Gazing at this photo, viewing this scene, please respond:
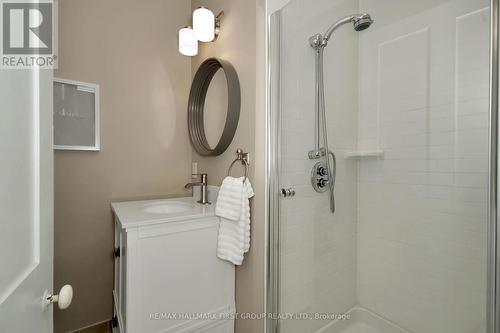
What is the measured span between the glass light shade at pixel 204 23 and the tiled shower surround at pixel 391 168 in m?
0.50

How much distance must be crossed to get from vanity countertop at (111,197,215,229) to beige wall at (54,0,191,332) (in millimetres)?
216

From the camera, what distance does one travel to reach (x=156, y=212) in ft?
4.71

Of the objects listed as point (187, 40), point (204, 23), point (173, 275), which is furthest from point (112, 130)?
point (173, 275)

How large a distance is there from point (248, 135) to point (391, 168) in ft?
2.93

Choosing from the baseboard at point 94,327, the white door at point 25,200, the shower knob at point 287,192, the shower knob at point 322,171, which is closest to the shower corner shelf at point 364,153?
the shower knob at point 322,171

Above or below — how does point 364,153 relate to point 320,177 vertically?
above

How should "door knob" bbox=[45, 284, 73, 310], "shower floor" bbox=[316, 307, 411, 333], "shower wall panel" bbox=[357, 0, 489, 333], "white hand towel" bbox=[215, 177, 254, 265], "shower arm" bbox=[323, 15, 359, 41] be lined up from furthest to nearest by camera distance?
"shower floor" bbox=[316, 307, 411, 333] → "shower arm" bbox=[323, 15, 359, 41] → "white hand towel" bbox=[215, 177, 254, 265] → "shower wall panel" bbox=[357, 0, 489, 333] → "door knob" bbox=[45, 284, 73, 310]

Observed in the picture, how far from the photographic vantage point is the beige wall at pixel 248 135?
4.07ft

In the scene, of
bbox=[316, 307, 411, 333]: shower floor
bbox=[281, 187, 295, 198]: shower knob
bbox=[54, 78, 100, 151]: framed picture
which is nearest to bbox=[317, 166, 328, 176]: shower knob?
bbox=[281, 187, 295, 198]: shower knob

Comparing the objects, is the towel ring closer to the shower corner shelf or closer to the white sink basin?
the white sink basin

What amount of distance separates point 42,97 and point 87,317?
158cm

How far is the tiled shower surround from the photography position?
1104mm

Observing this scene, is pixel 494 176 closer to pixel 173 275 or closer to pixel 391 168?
pixel 391 168

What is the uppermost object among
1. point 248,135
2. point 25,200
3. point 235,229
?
point 248,135
